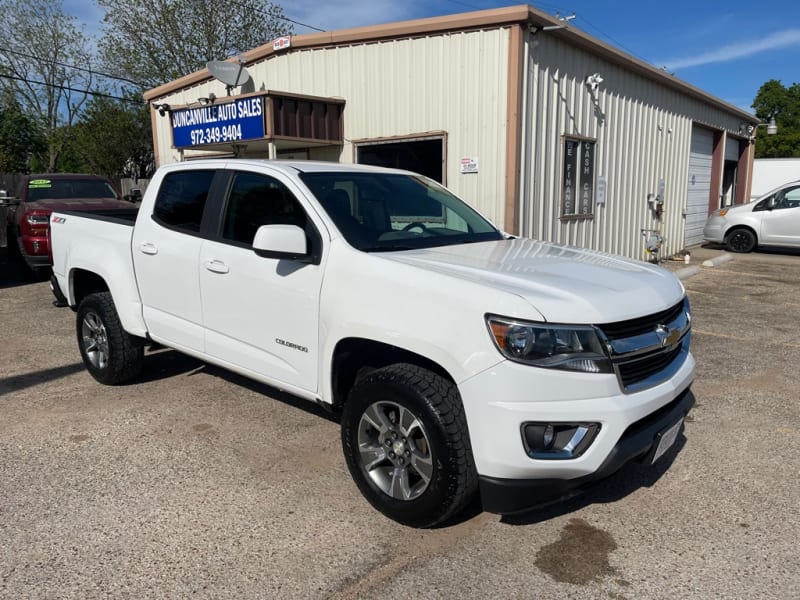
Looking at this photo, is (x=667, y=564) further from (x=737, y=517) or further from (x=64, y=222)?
(x=64, y=222)

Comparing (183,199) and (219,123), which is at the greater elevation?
(219,123)

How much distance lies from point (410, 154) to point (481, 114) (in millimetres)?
1531

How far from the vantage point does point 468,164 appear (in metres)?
9.13

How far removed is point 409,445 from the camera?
3070 mm

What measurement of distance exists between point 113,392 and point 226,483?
2.05m

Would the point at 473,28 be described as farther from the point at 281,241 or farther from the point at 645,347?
the point at 645,347

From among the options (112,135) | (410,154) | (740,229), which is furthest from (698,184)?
(112,135)

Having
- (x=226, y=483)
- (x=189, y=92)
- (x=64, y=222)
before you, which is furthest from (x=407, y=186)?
(x=189, y=92)

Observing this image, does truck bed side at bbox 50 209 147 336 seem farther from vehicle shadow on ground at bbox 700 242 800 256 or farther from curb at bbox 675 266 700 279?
vehicle shadow on ground at bbox 700 242 800 256

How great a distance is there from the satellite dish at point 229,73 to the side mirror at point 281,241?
883 centimetres

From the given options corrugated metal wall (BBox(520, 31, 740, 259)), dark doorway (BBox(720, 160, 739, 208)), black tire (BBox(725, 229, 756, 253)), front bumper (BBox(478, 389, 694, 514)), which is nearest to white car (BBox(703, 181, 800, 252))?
black tire (BBox(725, 229, 756, 253))

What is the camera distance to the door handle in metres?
3.98

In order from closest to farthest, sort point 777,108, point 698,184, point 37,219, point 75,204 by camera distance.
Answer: point 37,219
point 75,204
point 698,184
point 777,108

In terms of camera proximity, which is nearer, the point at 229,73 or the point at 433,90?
the point at 433,90
